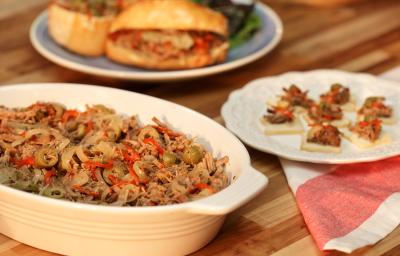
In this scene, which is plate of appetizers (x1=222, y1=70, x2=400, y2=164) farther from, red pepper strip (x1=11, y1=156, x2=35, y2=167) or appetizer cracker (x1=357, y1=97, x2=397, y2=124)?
red pepper strip (x1=11, y1=156, x2=35, y2=167)

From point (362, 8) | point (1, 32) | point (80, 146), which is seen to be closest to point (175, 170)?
point (80, 146)

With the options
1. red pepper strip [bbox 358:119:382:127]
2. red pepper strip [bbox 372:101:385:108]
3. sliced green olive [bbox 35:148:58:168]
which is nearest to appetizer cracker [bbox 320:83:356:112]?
red pepper strip [bbox 372:101:385:108]

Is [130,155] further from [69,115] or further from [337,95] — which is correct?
[337,95]

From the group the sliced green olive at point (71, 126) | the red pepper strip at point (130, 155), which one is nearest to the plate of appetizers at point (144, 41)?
the sliced green olive at point (71, 126)

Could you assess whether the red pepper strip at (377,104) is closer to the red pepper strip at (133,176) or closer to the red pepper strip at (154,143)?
the red pepper strip at (154,143)

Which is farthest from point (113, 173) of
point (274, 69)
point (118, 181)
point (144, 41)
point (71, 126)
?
point (274, 69)

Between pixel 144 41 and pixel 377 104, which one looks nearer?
pixel 377 104
